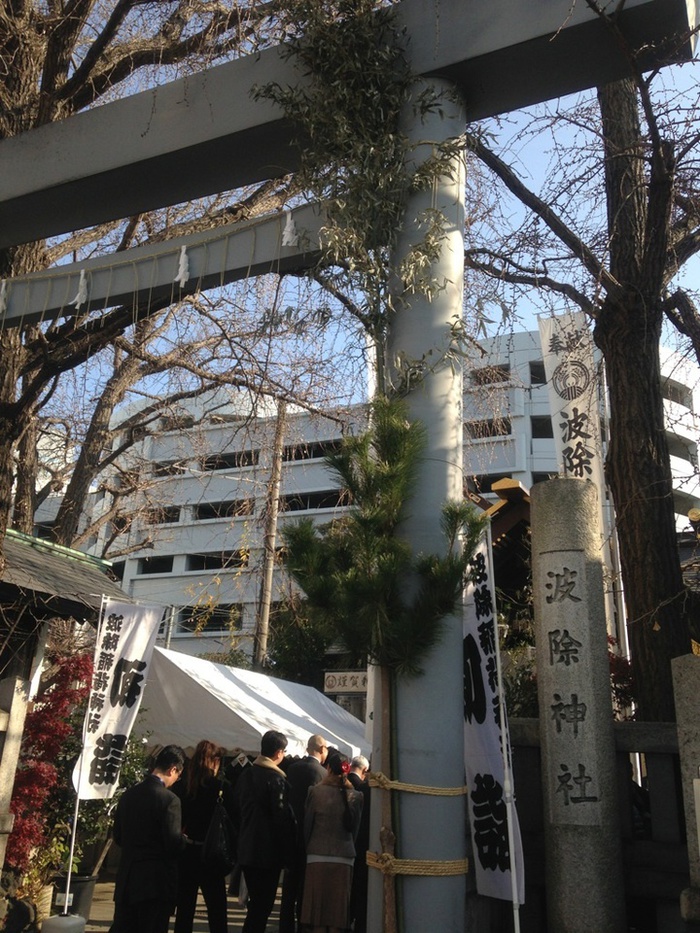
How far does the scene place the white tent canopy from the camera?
11.4 m

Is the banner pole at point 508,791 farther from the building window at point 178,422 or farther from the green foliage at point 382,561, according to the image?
the building window at point 178,422

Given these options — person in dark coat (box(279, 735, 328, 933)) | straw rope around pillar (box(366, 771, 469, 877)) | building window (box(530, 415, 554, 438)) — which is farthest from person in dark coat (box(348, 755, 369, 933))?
building window (box(530, 415, 554, 438))

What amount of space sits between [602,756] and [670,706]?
213 cm

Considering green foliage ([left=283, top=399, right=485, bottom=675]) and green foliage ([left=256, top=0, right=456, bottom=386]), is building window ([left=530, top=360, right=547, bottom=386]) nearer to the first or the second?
green foliage ([left=256, top=0, right=456, bottom=386])

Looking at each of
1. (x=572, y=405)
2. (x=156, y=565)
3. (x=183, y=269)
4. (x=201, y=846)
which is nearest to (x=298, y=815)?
(x=201, y=846)

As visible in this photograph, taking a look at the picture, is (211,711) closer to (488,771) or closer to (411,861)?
(488,771)

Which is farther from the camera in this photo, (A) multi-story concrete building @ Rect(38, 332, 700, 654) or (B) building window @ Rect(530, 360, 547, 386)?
(B) building window @ Rect(530, 360, 547, 386)

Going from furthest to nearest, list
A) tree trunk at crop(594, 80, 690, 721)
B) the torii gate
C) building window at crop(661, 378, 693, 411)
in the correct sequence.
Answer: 1. building window at crop(661, 378, 693, 411)
2. tree trunk at crop(594, 80, 690, 721)
3. the torii gate

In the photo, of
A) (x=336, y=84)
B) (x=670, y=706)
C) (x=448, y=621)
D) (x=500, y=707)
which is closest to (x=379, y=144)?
(x=336, y=84)

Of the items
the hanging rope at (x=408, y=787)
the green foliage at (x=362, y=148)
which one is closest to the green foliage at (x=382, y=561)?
the hanging rope at (x=408, y=787)

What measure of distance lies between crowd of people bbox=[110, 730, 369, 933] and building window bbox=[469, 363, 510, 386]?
4353 millimetres

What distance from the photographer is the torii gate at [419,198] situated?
14.1ft

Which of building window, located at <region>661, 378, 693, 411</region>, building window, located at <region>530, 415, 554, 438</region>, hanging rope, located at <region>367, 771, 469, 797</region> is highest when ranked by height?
building window, located at <region>530, 415, 554, 438</region>

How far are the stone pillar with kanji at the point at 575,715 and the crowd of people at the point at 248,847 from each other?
1469 mm
